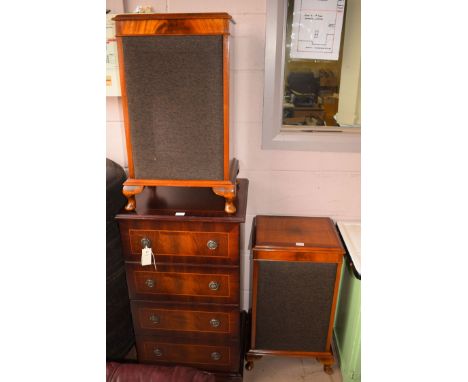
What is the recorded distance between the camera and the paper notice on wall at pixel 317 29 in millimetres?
1523

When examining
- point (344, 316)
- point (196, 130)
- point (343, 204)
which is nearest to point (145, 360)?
point (344, 316)

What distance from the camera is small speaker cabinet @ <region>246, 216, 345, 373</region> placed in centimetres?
155

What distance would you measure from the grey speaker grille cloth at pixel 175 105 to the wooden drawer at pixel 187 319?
2.03 ft

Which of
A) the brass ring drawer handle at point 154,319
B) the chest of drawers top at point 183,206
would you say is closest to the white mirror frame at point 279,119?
the chest of drawers top at point 183,206

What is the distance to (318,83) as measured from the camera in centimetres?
164

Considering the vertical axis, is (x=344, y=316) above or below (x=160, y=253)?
below

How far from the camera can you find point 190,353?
5.16 feet

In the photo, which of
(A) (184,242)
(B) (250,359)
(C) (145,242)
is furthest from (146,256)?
(B) (250,359)

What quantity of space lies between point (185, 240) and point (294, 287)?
0.62 metres

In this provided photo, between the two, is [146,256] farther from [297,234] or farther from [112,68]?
[112,68]

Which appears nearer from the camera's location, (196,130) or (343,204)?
(196,130)

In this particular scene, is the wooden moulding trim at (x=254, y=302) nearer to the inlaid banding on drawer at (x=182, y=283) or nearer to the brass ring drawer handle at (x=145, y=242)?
the inlaid banding on drawer at (x=182, y=283)
